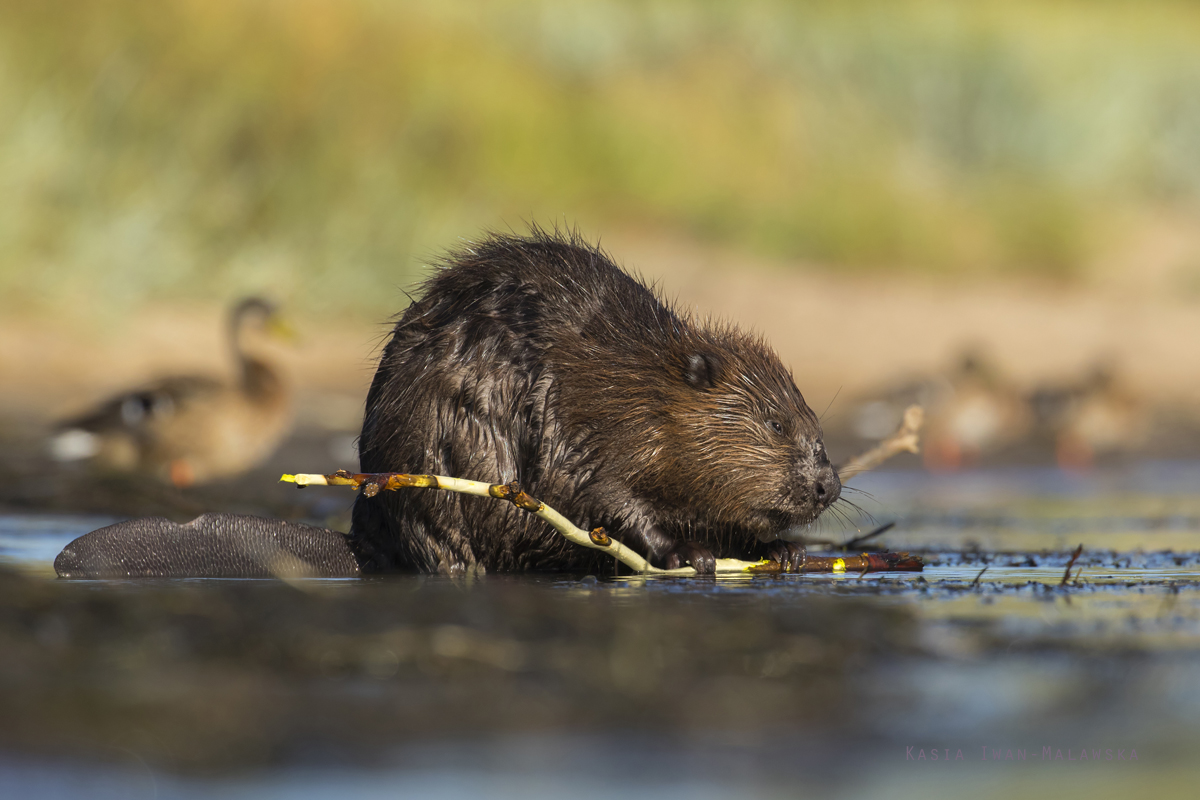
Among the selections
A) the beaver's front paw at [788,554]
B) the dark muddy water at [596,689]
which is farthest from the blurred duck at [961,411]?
the dark muddy water at [596,689]

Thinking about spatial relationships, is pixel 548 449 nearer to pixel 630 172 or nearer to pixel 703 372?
pixel 703 372

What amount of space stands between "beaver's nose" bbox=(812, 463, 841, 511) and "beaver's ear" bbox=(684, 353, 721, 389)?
0.42 m

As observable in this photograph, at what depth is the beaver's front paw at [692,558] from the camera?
457 centimetres

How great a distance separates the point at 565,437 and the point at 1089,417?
7482 millimetres

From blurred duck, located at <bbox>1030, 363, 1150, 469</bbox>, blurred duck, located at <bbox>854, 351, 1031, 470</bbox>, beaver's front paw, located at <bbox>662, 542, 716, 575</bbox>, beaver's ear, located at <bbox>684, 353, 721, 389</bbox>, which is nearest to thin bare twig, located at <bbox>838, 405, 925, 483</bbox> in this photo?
beaver's ear, located at <bbox>684, 353, 721, 389</bbox>

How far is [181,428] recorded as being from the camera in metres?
8.33

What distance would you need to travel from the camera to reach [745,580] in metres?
4.46

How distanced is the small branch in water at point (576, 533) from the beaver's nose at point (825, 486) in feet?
0.56

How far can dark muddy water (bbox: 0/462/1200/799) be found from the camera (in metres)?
2.37

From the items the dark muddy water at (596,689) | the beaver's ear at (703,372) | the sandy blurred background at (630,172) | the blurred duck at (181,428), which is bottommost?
the dark muddy water at (596,689)

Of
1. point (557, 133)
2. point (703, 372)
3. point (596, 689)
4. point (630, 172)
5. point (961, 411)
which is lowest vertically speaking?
point (596, 689)

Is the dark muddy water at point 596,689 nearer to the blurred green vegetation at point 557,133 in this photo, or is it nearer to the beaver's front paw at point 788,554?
the beaver's front paw at point 788,554

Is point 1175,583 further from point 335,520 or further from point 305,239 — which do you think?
point 305,239

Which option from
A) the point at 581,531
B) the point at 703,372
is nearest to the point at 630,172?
the point at 703,372
